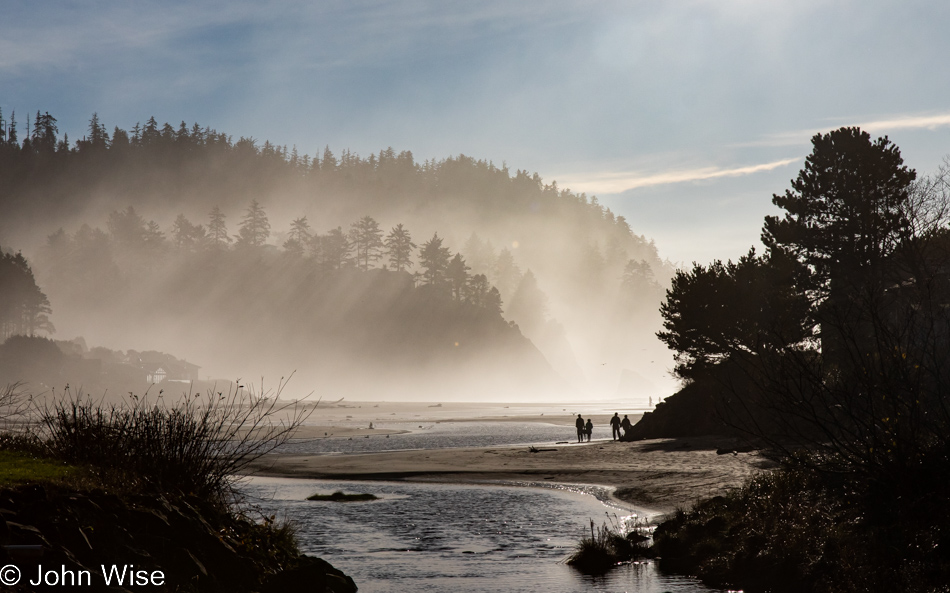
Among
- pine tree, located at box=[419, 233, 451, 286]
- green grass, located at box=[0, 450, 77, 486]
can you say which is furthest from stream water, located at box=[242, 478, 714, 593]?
pine tree, located at box=[419, 233, 451, 286]

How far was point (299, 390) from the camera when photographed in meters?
144

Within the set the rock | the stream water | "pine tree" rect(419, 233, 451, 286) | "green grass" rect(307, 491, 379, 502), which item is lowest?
"green grass" rect(307, 491, 379, 502)

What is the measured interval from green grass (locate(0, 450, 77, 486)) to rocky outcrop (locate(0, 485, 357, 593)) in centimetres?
A: 70

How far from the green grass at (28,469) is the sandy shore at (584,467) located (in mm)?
16378

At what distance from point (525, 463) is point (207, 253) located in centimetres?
13932

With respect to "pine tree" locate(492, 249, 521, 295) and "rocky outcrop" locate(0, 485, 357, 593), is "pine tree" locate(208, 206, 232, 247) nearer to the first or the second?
"pine tree" locate(492, 249, 521, 295)

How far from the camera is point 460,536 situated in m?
18.4

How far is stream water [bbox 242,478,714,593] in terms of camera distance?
14.0 meters

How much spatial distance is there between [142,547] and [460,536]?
1004 cm

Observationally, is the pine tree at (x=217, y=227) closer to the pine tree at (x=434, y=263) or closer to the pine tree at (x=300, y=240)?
the pine tree at (x=300, y=240)

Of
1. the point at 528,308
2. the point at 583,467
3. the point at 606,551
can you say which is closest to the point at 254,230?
the point at 528,308

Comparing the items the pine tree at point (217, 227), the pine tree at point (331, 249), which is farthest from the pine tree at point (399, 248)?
the pine tree at point (217, 227)

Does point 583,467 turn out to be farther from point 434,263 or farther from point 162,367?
point 434,263

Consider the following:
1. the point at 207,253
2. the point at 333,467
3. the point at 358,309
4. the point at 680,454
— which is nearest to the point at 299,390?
the point at 358,309
